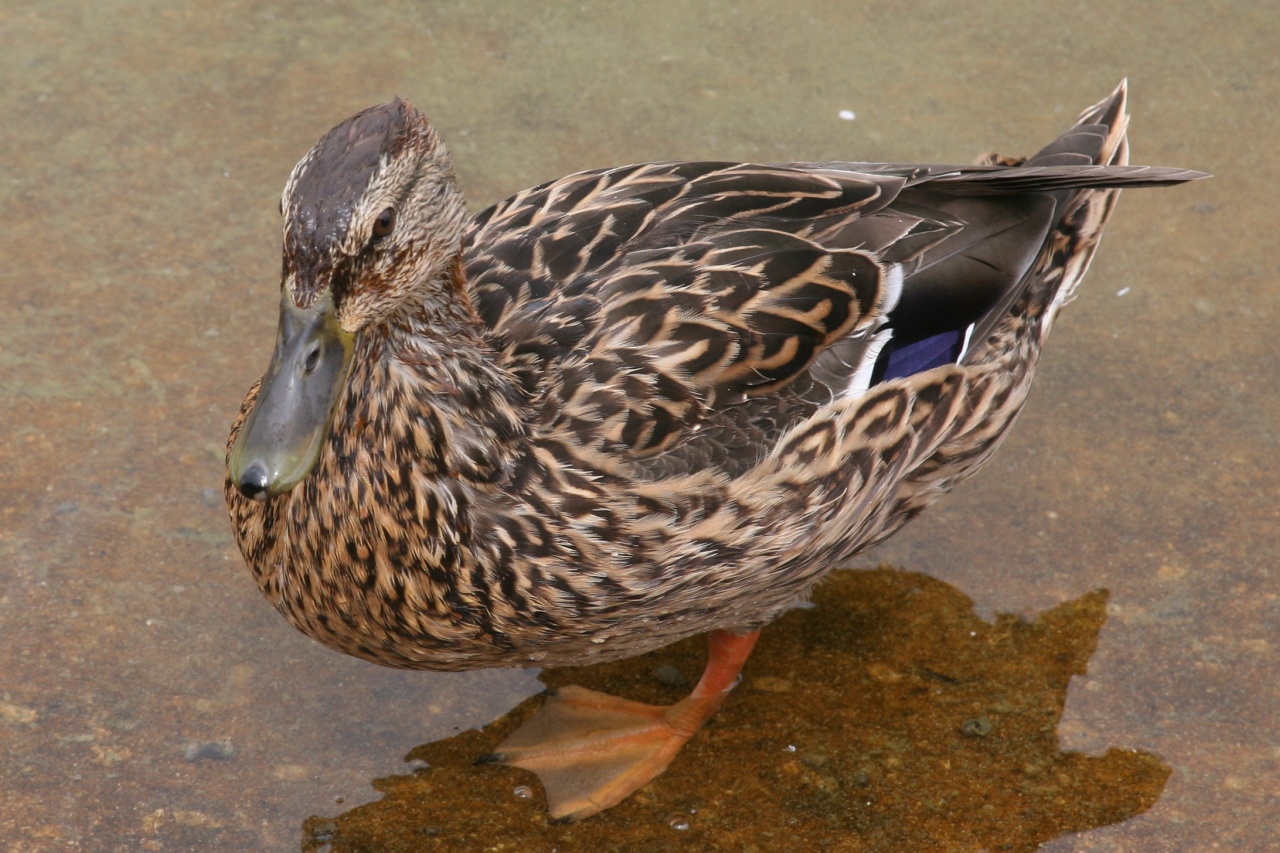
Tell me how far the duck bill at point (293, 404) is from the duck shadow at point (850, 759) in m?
1.10

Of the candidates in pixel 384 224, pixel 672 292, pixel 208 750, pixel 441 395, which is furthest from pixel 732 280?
pixel 208 750

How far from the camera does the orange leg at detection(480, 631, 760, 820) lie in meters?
3.63

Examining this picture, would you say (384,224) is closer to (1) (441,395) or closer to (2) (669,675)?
(1) (441,395)

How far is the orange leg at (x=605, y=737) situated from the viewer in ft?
11.9

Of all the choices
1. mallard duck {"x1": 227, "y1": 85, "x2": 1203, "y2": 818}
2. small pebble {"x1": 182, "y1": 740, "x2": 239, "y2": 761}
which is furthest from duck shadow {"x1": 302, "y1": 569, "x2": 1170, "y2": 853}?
small pebble {"x1": 182, "y1": 740, "x2": 239, "y2": 761}

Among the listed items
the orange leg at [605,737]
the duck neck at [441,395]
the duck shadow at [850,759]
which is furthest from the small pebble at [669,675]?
the duck neck at [441,395]

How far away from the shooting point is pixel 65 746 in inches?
137

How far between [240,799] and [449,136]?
269 centimetres

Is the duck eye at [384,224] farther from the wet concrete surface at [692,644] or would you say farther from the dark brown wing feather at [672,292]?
the wet concrete surface at [692,644]

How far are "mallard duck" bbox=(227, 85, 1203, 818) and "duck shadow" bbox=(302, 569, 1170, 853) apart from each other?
14 cm

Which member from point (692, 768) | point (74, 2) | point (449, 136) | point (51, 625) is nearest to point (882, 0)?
point (449, 136)

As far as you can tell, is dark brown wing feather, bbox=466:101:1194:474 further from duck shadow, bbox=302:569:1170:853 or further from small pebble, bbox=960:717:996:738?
small pebble, bbox=960:717:996:738

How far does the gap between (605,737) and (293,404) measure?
140 cm

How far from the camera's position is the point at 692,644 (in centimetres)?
419
